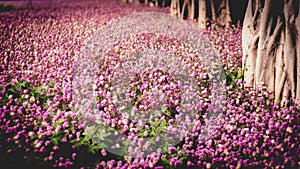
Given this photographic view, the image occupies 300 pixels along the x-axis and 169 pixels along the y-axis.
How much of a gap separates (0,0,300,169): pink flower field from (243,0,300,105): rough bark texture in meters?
0.23

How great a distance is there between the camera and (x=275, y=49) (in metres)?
4.98

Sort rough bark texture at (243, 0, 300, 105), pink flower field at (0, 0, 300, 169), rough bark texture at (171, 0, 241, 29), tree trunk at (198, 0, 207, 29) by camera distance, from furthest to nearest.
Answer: rough bark texture at (171, 0, 241, 29), tree trunk at (198, 0, 207, 29), rough bark texture at (243, 0, 300, 105), pink flower field at (0, 0, 300, 169)

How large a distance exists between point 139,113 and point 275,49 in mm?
2167

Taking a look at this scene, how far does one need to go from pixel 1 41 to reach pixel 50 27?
7.63ft

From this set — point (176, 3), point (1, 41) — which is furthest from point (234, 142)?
point (176, 3)

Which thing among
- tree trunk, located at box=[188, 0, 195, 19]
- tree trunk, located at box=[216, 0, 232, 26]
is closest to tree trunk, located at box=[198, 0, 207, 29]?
tree trunk, located at box=[216, 0, 232, 26]

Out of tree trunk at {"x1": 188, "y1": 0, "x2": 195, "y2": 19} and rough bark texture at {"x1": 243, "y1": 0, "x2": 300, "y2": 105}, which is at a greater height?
tree trunk at {"x1": 188, "y1": 0, "x2": 195, "y2": 19}

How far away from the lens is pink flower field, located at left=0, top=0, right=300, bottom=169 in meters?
3.67

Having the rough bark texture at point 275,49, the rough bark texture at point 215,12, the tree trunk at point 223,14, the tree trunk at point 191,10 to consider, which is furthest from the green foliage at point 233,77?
the tree trunk at point 191,10

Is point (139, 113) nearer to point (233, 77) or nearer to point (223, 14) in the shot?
point (233, 77)

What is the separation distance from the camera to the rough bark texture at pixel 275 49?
4715 millimetres

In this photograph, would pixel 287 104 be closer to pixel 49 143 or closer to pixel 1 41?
pixel 49 143

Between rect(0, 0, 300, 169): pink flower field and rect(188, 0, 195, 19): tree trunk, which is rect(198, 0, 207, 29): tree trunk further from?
rect(0, 0, 300, 169): pink flower field

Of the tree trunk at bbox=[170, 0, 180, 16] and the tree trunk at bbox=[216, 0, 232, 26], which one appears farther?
the tree trunk at bbox=[170, 0, 180, 16]
